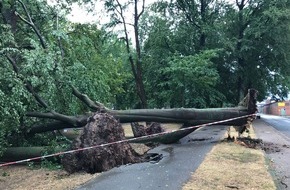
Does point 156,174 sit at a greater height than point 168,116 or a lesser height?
lesser

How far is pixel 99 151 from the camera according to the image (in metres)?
7.08

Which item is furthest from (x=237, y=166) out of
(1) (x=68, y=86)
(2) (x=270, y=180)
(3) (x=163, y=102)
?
(3) (x=163, y=102)

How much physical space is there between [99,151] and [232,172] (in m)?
2.60

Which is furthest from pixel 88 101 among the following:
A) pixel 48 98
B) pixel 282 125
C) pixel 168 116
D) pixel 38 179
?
pixel 282 125

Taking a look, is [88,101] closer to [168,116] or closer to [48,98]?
[48,98]

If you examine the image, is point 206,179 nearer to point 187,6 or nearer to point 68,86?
point 68,86

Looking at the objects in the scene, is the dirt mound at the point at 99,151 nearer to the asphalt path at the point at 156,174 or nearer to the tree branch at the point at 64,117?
the asphalt path at the point at 156,174

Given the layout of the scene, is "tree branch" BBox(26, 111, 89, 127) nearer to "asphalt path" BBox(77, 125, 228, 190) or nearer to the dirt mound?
the dirt mound

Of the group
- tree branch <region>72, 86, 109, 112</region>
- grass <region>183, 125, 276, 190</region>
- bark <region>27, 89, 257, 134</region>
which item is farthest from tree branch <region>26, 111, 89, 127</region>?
grass <region>183, 125, 276, 190</region>

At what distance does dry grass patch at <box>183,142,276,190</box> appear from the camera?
522 cm

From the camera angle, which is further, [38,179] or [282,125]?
[282,125]

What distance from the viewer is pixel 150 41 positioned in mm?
21453

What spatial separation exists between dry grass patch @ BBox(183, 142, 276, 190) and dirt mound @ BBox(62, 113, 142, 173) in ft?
5.69

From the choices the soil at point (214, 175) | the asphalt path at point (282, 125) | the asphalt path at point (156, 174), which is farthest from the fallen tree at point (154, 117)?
the asphalt path at point (282, 125)
